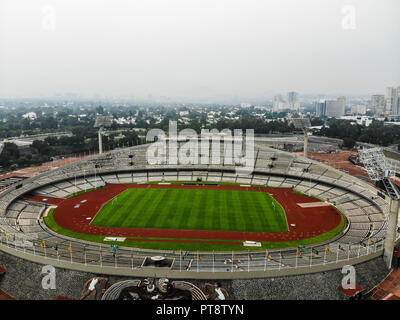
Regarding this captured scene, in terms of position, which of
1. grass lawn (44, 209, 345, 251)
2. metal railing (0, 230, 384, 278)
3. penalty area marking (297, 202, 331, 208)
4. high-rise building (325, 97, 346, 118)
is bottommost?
grass lawn (44, 209, 345, 251)

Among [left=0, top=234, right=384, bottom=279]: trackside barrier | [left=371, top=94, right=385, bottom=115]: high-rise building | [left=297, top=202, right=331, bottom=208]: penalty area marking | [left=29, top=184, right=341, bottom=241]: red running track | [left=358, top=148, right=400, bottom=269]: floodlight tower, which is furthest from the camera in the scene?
[left=371, top=94, right=385, bottom=115]: high-rise building

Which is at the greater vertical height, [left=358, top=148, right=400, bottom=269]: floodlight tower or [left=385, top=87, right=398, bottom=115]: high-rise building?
[left=385, top=87, right=398, bottom=115]: high-rise building

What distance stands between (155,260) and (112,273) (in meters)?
2.94

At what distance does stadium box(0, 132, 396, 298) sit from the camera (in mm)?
21703

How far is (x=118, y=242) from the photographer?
27516 millimetres

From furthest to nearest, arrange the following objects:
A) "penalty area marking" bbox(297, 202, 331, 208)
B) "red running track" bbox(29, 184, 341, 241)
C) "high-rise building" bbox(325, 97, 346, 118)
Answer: "high-rise building" bbox(325, 97, 346, 118)
"penalty area marking" bbox(297, 202, 331, 208)
"red running track" bbox(29, 184, 341, 241)

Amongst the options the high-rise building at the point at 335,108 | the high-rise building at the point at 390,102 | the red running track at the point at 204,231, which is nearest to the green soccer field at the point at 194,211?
the red running track at the point at 204,231

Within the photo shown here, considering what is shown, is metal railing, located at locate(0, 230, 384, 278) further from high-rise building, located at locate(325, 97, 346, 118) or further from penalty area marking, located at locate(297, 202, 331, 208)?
high-rise building, located at locate(325, 97, 346, 118)

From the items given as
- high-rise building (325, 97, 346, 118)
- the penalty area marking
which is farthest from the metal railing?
high-rise building (325, 97, 346, 118)

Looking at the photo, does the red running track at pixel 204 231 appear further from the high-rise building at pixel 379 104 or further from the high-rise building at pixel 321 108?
the high-rise building at pixel 321 108

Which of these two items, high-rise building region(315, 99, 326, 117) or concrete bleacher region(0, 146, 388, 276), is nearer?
concrete bleacher region(0, 146, 388, 276)

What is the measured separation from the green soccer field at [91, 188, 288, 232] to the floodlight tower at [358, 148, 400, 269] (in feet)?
33.7

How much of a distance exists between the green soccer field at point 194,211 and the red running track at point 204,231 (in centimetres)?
95
